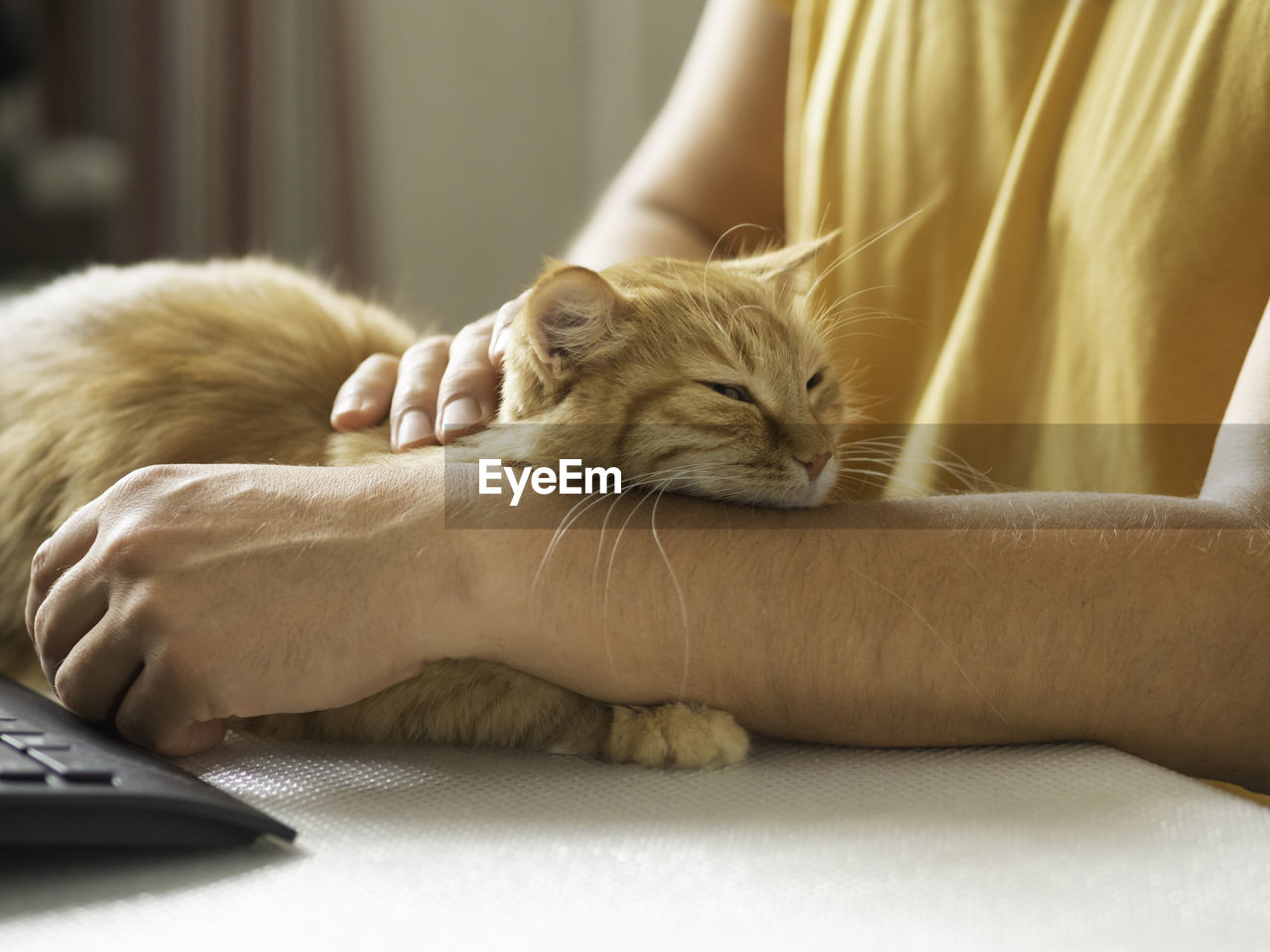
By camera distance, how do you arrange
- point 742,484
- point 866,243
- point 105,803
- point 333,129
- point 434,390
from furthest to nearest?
point 333,129 < point 866,243 < point 434,390 < point 742,484 < point 105,803

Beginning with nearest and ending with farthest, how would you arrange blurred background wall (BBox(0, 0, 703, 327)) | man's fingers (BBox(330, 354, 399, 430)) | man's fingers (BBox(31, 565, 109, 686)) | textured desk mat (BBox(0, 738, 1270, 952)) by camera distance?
textured desk mat (BBox(0, 738, 1270, 952)) → man's fingers (BBox(31, 565, 109, 686)) → man's fingers (BBox(330, 354, 399, 430)) → blurred background wall (BBox(0, 0, 703, 327))

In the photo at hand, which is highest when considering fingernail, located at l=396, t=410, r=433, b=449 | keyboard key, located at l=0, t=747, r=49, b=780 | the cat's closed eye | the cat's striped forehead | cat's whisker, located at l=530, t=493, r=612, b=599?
the cat's striped forehead

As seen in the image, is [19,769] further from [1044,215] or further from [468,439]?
[1044,215]

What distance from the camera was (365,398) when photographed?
1.11 meters

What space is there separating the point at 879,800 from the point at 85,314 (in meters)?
1.03

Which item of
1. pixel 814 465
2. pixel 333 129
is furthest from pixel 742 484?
pixel 333 129

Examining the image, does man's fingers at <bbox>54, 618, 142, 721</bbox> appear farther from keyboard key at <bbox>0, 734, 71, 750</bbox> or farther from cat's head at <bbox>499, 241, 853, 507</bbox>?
cat's head at <bbox>499, 241, 853, 507</bbox>

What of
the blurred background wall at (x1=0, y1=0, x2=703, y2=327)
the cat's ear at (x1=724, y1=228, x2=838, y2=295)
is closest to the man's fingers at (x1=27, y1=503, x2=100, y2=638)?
the cat's ear at (x1=724, y1=228, x2=838, y2=295)

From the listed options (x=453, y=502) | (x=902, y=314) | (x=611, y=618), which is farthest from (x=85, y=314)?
(x=902, y=314)

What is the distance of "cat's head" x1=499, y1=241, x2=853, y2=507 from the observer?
966 millimetres

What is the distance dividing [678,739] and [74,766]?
1.31ft

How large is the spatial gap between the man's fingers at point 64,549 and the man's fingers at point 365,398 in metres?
0.30

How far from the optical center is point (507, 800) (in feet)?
2.39

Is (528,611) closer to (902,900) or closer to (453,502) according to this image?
(453,502)
